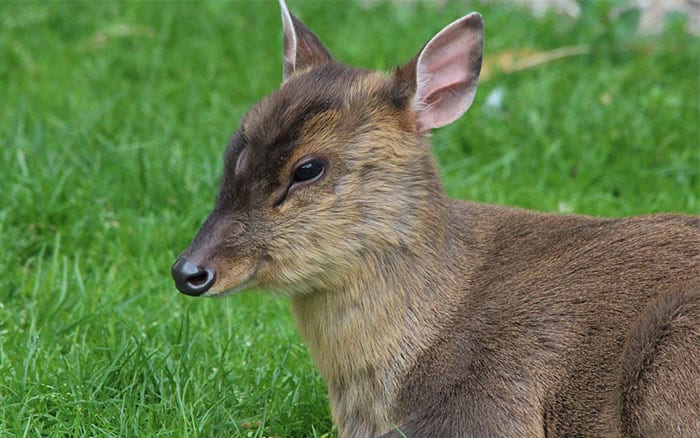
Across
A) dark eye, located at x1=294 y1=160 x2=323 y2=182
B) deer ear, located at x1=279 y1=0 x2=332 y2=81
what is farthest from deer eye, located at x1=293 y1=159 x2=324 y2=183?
deer ear, located at x1=279 y1=0 x2=332 y2=81

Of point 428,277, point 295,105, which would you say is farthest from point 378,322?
point 295,105

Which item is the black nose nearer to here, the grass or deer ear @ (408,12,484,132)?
the grass

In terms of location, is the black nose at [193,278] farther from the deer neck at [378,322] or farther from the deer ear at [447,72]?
the deer ear at [447,72]

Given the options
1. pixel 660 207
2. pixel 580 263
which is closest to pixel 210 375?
pixel 580 263

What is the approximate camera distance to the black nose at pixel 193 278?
3854mm

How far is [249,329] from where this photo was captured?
5191 millimetres

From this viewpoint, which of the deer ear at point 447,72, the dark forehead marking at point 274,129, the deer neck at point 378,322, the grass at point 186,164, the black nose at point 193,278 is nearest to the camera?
the black nose at point 193,278

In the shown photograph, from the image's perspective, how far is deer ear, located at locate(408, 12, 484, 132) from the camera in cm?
421

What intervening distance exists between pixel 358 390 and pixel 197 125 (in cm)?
340

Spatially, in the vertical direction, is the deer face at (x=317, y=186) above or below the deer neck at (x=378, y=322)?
above

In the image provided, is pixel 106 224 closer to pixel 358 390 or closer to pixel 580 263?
pixel 358 390

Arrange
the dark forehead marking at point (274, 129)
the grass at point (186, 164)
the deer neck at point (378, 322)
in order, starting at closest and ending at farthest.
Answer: the dark forehead marking at point (274, 129), the deer neck at point (378, 322), the grass at point (186, 164)

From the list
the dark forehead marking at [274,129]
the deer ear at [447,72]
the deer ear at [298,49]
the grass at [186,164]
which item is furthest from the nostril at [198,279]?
the deer ear at [298,49]

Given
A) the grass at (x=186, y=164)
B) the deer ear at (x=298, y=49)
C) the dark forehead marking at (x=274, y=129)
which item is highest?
the dark forehead marking at (x=274, y=129)
